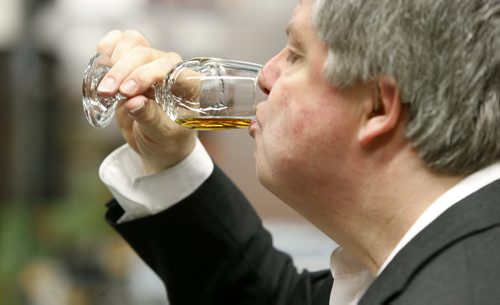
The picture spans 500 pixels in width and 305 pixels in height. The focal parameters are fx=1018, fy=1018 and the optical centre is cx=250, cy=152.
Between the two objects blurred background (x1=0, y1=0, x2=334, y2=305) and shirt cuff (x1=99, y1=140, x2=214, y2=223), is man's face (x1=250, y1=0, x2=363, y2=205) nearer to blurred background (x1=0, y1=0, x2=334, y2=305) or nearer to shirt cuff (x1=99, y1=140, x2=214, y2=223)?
shirt cuff (x1=99, y1=140, x2=214, y2=223)

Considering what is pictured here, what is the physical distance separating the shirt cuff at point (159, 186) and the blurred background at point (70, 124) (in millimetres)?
1732

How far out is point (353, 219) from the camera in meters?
1.21

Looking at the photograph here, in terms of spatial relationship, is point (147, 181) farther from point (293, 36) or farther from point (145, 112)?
point (293, 36)

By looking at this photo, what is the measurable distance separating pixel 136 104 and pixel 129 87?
0.11 ft

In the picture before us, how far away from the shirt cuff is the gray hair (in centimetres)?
52

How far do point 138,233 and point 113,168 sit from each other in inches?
4.5

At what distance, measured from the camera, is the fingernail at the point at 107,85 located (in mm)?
1377

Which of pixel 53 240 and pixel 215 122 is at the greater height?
pixel 215 122

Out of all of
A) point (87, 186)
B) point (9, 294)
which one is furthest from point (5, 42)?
point (9, 294)

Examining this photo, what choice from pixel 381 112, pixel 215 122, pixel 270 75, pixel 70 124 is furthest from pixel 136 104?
pixel 70 124

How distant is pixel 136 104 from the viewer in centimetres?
Answer: 143

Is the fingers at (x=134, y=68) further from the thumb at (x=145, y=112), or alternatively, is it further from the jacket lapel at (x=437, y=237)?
the jacket lapel at (x=437, y=237)

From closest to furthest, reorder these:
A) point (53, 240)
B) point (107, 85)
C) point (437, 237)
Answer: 1. point (437, 237)
2. point (107, 85)
3. point (53, 240)

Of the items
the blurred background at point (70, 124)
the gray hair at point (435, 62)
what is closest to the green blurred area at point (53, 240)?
the blurred background at point (70, 124)
